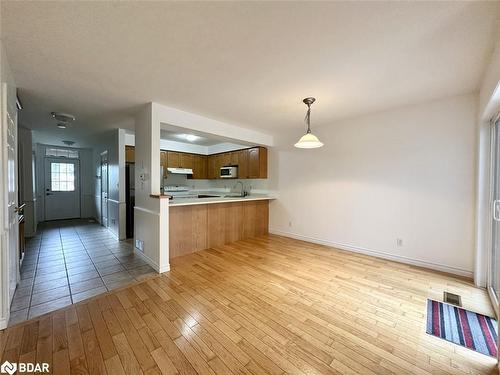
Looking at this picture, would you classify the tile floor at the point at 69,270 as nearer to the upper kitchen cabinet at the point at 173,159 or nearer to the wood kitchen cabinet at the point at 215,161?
the wood kitchen cabinet at the point at 215,161

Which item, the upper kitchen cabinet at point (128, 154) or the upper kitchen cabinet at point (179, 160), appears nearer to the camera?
the upper kitchen cabinet at point (128, 154)

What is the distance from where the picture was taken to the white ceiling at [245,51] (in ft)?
4.72

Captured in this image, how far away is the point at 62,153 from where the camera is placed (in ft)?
23.3

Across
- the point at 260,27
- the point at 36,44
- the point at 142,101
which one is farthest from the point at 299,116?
the point at 36,44

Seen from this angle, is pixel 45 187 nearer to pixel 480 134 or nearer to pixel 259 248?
pixel 259 248

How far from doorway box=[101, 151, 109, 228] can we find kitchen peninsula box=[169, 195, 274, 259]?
295cm

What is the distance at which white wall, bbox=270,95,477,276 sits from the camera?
2.89 metres

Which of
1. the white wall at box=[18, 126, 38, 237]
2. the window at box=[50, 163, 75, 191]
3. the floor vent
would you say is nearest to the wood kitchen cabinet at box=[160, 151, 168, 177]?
the white wall at box=[18, 126, 38, 237]

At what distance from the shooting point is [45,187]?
6.83 meters

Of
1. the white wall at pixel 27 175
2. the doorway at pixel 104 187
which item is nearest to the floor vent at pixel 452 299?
the doorway at pixel 104 187

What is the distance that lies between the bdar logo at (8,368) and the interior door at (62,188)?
7.39 meters

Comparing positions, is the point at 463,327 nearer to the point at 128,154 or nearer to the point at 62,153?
the point at 128,154

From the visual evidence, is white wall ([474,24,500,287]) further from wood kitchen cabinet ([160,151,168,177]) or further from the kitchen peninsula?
wood kitchen cabinet ([160,151,168,177])

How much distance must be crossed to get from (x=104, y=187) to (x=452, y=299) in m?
7.44
